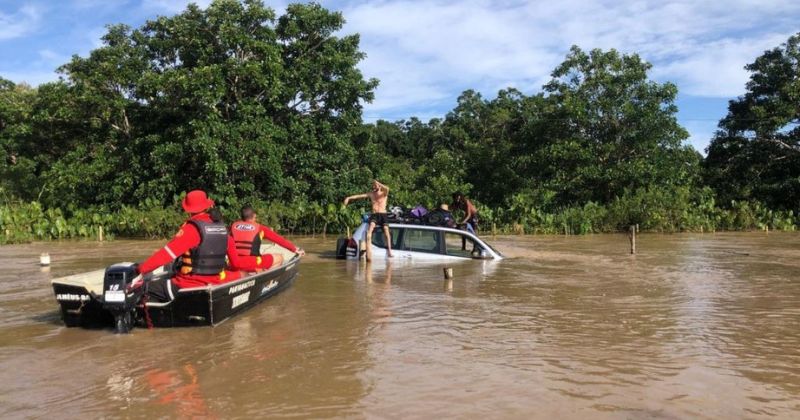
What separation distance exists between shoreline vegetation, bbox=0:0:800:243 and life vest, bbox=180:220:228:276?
13.6 meters

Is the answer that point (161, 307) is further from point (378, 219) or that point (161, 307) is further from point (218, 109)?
point (218, 109)

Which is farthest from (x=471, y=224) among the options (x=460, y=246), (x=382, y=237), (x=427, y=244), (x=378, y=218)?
(x=378, y=218)

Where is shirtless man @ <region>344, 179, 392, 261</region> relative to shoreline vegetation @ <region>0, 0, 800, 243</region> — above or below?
below

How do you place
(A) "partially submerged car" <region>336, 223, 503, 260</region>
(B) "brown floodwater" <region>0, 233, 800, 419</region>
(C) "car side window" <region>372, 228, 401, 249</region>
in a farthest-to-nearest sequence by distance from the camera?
(C) "car side window" <region>372, 228, 401, 249</region>, (A) "partially submerged car" <region>336, 223, 503, 260</region>, (B) "brown floodwater" <region>0, 233, 800, 419</region>

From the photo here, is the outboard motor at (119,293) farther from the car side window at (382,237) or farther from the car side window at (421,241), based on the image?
the car side window at (421,241)

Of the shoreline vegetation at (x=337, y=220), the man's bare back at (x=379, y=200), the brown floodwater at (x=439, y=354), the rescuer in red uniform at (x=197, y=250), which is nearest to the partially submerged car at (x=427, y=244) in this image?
the man's bare back at (x=379, y=200)

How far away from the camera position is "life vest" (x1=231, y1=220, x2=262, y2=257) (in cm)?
821

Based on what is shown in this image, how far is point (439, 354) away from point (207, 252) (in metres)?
2.92

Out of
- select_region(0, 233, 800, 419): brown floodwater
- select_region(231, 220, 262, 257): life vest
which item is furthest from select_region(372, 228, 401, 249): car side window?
select_region(231, 220, 262, 257): life vest

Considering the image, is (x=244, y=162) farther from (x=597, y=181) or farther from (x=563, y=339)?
(x=563, y=339)

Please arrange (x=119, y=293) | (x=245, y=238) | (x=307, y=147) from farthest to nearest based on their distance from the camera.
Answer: (x=307, y=147)
(x=245, y=238)
(x=119, y=293)

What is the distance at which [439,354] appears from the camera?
5.90 m

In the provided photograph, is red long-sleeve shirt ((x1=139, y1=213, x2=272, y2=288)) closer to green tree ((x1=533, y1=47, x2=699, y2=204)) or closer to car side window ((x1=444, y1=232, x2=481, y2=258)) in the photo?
car side window ((x1=444, y1=232, x2=481, y2=258))

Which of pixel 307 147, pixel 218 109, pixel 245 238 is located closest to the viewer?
pixel 245 238
